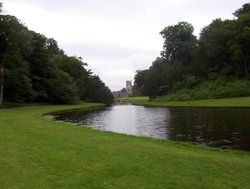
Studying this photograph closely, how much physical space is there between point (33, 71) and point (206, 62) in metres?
45.7

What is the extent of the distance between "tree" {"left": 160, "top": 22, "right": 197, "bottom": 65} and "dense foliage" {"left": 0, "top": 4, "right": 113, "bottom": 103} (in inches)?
1036

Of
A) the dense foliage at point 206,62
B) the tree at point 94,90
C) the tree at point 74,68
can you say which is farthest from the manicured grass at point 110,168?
the tree at point 94,90

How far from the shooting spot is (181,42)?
102m

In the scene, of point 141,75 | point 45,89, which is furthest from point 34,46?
point 141,75

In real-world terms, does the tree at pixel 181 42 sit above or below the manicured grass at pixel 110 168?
above

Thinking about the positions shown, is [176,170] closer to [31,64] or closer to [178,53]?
[31,64]

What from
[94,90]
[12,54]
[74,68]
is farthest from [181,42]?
[12,54]

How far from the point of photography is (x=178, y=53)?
342 feet

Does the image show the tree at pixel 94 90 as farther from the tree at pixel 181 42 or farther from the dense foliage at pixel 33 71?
the tree at pixel 181 42

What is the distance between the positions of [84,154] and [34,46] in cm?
5401

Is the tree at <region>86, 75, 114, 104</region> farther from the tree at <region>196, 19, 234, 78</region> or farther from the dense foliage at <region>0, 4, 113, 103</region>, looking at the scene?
the tree at <region>196, 19, 234, 78</region>

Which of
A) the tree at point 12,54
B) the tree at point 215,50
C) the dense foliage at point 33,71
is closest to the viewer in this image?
the tree at point 12,54

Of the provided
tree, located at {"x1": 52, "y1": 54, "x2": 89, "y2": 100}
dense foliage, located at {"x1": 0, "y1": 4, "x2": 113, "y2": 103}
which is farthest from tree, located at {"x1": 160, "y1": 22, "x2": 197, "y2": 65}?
tree, located at {"x1": 52, "y1": 54, "x2": 89, "y2": 100}

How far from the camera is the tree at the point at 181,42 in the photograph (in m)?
102
